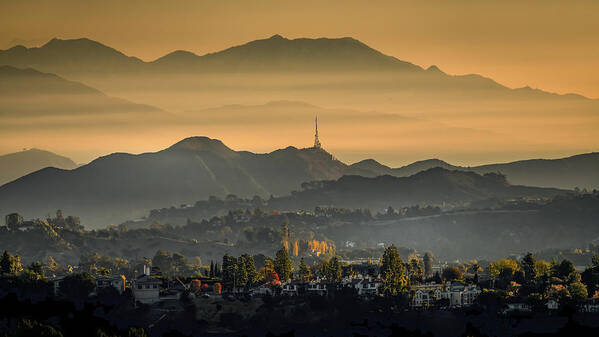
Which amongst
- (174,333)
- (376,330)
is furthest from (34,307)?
(376,330)

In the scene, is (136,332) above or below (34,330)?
below

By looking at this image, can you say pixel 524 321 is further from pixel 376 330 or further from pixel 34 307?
pixel 34 307

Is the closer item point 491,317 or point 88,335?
point 88,335

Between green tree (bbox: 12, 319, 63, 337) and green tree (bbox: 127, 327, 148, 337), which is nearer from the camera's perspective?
green tree (bbox: 12, 319, 63, 337)

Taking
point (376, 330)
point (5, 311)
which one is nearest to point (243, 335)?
point (376, 330)

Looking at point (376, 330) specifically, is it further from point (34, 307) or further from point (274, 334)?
point (34, 307)

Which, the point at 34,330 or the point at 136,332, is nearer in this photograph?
the point at 34,330

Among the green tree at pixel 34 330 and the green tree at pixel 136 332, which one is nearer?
the green tree at pixel 34 330
